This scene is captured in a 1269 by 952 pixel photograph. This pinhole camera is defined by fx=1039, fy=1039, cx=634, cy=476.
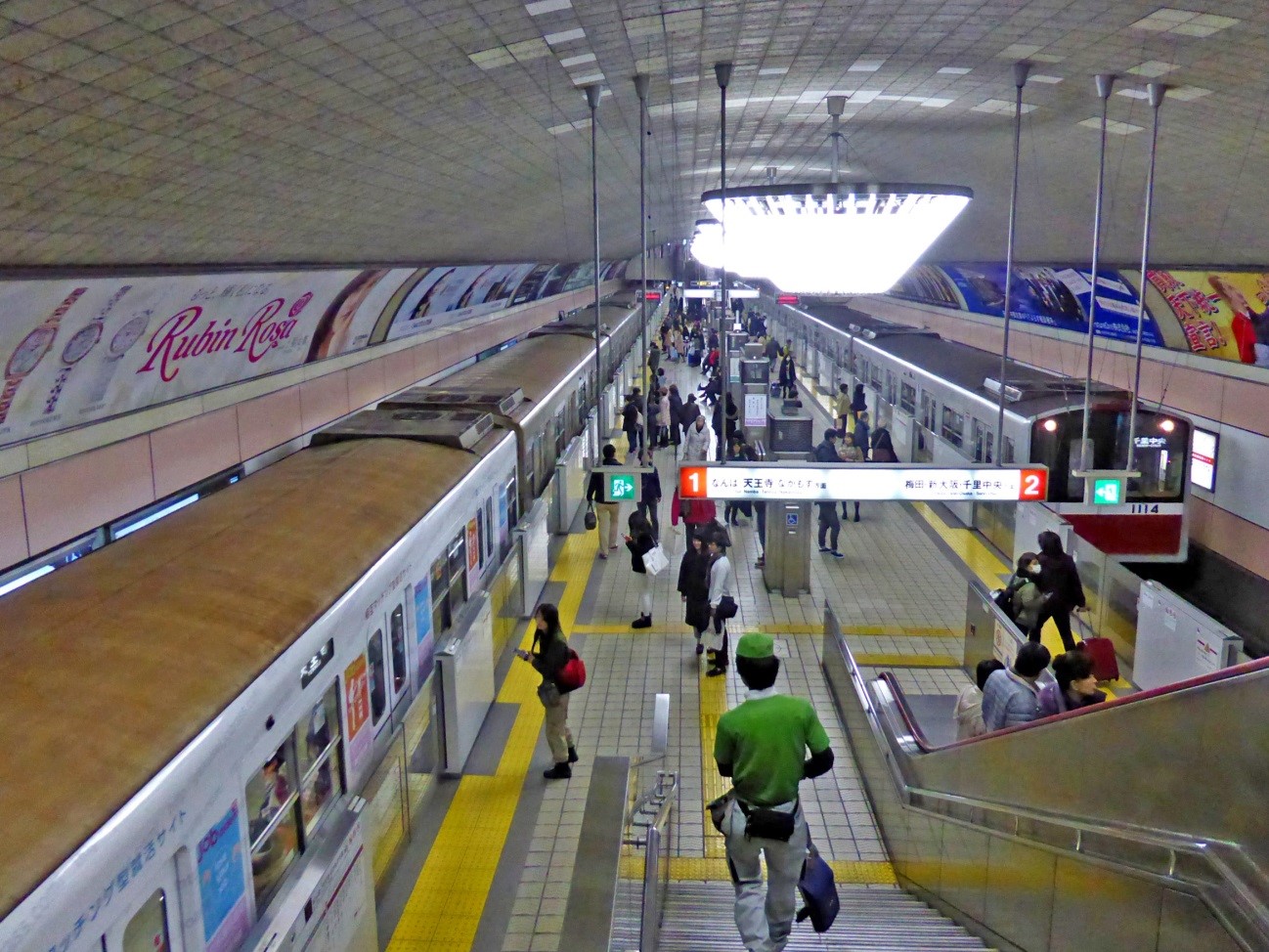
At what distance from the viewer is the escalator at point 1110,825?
3396 millimetres

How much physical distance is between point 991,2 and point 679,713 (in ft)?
18.4

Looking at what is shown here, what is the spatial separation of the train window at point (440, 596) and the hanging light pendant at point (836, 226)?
3.09 meters

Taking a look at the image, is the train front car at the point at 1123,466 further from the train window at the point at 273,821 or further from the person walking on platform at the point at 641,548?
the train window at the point at 273,821

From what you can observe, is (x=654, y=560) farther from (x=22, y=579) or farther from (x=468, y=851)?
Answer: (x=22, y=579)

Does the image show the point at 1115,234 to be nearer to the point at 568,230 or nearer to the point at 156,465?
the point at 568,230

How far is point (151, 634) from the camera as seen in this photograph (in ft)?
13.4

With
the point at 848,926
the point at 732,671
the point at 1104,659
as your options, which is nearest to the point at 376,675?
the point at 848,926

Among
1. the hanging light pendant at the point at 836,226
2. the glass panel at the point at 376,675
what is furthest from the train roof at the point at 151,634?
the hanging light pendant at the point at 836,226

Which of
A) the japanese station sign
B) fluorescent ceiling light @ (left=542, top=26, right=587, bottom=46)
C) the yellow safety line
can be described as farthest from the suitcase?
fluorescent ceiling light @ (left=542, top=26, right=587, bottom=46)

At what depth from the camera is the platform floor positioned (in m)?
5.85

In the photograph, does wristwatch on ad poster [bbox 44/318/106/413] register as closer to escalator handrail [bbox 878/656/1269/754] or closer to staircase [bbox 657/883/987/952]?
staircase [bbox 657/883/987/952]

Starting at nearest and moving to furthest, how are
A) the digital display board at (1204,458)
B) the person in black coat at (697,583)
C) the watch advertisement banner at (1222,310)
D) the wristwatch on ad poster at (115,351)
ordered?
the wristwatch on ad poster at (115,351) → the person in black coat at (697,583) → the watch advertisement banner at (1222,310) → the digital display board at (1204,458)

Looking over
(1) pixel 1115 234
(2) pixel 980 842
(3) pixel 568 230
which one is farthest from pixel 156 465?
(1) pixel 1115 234

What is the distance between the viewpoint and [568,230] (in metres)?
18.8
